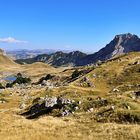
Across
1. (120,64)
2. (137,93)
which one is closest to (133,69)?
(120,64)

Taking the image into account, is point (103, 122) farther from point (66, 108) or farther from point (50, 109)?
point (50, 109)

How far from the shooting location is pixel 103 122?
39656mm

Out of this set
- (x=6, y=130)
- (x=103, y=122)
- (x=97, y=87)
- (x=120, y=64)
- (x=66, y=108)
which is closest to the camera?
(x=6, y=130)

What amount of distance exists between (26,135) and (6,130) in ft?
13.9

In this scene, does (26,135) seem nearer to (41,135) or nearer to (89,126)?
(41,135)

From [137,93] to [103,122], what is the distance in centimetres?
4239

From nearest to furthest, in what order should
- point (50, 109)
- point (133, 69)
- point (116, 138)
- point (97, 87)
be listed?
1. point (116, 138)
2. point (50, 109)
3. point (97, 87)
4. point (133, 69)

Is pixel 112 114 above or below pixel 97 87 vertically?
above

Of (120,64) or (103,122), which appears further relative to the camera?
(120,64)

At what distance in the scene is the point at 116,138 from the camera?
2931 centimetres

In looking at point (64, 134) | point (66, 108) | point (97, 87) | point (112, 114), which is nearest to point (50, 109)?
point (66, 108)

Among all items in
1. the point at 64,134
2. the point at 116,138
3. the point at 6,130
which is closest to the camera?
the point at 116,138

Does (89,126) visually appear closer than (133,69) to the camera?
Yes

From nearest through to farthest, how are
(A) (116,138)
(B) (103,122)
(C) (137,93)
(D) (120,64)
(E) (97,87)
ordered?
(A) (116,138)
(B) (103,122)
(C) (137,93)
(E) (97,87)
(D) (120,64)
